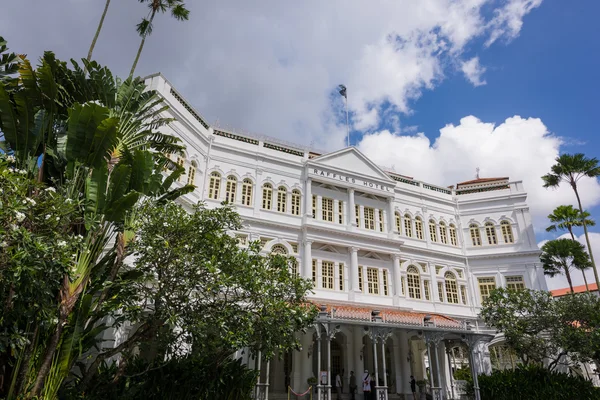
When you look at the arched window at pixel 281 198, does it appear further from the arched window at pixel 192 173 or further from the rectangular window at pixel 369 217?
the rectangular window at pixel 369 217

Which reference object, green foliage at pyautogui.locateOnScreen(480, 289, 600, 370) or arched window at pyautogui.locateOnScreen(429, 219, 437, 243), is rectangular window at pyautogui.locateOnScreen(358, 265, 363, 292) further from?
arched window at pyautogui.locateOnScreen(429, 219, 437, 243)

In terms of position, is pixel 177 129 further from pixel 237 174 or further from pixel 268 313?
pixel 268 313

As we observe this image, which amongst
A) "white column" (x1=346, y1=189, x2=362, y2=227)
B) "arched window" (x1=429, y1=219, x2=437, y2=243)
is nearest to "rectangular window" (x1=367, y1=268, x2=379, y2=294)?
"white column" (x1=346, y1=189, x2=362, y2=227)

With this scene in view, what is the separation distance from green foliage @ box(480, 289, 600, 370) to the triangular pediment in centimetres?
1003

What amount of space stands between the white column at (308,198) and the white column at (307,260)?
5.64 feet

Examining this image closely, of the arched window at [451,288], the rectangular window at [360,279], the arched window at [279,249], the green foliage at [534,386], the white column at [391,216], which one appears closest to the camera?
the green foliage at [534,386]

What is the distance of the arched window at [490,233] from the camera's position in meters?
27.0

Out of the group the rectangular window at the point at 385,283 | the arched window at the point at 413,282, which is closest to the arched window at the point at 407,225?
the arched window at the point at 413,282

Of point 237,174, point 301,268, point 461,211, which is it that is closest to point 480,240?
point 461,211

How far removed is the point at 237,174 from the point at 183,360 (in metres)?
12.4

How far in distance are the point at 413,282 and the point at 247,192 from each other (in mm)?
11907

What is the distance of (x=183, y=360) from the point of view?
10.9m

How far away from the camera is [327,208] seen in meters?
23.3

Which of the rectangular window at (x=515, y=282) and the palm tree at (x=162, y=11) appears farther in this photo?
the rectangular window at (x=515, y=282)
